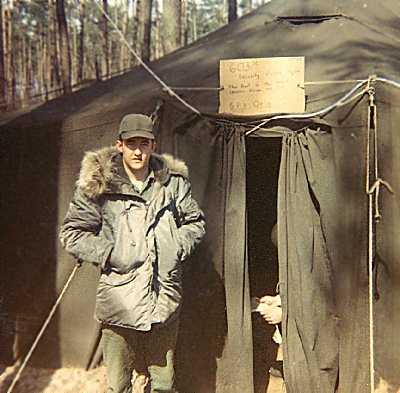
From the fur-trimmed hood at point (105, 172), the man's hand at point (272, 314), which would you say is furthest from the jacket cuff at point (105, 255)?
the man's hand at point (272, 314)

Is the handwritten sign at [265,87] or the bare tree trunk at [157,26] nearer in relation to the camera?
the handwritten sign at [265,87]

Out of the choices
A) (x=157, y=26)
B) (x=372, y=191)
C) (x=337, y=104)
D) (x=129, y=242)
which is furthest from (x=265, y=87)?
(x=157, y=26)

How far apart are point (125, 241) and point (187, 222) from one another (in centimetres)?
45

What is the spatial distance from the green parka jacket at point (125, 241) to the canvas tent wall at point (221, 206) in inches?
41.9

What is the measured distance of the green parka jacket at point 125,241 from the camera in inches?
136

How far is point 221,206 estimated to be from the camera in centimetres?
468

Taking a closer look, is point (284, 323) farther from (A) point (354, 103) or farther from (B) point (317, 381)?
(A) point (354, 103)

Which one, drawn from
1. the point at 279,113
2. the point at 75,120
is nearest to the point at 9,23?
the point at 75,120

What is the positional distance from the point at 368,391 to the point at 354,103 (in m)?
1.91

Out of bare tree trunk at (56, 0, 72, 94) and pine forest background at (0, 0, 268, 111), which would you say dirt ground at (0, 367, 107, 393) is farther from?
bare tree trunk at (56, 0, 72, 94)

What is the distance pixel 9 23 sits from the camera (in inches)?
666

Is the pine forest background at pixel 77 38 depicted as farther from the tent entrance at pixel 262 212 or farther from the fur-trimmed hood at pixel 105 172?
the fur-trimmed hood at pixel 105 172

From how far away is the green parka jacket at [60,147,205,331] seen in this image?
3.46m

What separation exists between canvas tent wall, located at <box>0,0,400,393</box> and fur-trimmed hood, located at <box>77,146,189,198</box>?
3.43 feet
